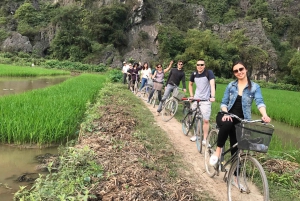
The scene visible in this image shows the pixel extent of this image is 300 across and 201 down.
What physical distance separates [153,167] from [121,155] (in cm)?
45

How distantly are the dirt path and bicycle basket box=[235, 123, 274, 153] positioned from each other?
94 centimetres

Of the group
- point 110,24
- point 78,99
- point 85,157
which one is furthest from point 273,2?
→ point 85,157

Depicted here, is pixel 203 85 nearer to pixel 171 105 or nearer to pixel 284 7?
pixel 171 105

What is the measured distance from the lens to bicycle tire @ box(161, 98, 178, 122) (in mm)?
6855

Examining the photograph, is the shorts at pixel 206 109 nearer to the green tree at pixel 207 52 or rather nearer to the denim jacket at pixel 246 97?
the denim jacket at pixel 246 97

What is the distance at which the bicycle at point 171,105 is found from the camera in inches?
263

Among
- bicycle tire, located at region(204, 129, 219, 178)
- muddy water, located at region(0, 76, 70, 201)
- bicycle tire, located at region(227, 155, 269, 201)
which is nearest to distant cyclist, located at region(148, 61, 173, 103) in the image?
muddy water, located at region(0, 76, 70, 201)

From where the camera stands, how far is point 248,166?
2.82 meters

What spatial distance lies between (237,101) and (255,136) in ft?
2.49

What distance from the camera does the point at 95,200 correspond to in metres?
2.42

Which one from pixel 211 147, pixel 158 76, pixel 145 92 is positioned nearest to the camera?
pixel 211 147

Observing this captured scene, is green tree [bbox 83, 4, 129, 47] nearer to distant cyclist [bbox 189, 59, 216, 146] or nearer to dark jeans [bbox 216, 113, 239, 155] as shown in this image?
distant cyclist [bbox 189, 59, 216, 146]

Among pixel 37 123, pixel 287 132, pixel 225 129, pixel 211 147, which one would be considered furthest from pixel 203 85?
pixel 287 132

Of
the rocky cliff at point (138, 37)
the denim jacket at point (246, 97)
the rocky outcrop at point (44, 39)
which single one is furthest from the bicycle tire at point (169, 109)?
the rocky outcrop at point (44, 39)
